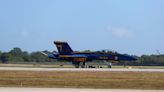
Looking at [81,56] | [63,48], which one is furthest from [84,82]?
[63,48]

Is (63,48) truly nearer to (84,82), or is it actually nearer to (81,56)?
(81,56)

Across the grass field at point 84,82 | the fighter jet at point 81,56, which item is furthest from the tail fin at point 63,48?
the grass field at point 84,82

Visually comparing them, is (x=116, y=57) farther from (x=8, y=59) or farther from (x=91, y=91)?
(x=8, y=59)

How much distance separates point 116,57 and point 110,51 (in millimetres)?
1373

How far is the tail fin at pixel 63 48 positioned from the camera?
80.0 metres

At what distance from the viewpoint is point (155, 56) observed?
138625 mm

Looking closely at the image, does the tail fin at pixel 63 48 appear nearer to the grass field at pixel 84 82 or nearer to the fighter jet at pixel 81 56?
the fighter jet at pixel 81 56

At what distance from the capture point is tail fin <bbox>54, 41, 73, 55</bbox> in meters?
80.0

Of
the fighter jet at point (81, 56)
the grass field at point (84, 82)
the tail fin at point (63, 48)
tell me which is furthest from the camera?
the tail fin at point (63, 48)

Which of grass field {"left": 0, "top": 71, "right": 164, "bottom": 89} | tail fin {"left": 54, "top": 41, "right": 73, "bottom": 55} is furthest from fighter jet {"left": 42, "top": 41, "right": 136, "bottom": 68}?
grass field {"left": 0, "top": 71, "right": 164, "bottom": 89}

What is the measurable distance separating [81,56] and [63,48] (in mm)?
4107

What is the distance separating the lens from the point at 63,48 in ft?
263

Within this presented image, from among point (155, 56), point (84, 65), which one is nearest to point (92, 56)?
point (84, 65)

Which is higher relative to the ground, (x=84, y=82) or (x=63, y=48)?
(x=63, y=48)
